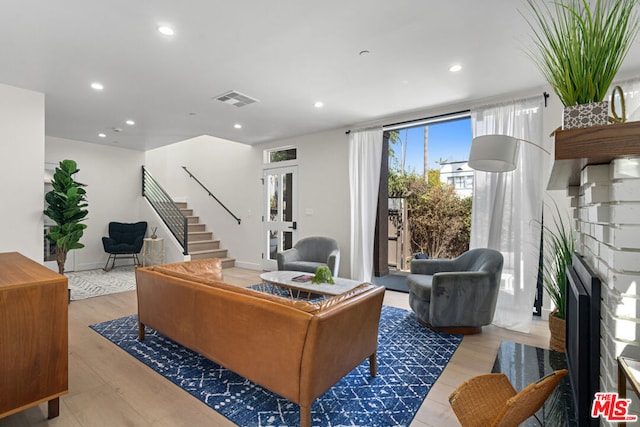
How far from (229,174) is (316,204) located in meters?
2.67

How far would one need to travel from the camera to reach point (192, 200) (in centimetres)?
817

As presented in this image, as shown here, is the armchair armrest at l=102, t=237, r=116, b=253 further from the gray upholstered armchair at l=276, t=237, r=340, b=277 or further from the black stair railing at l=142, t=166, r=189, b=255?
the gray upholstered armchair at l=276, t=237, r=340, b=277

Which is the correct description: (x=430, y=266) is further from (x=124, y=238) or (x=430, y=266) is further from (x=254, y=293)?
(x=124, y=238)

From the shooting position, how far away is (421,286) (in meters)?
3.35

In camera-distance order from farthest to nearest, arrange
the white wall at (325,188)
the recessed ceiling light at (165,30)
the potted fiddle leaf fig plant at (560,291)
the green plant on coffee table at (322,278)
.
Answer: the white wall at (325,188), the green plant on coffee table at (322,278), the potted fiddle leaf fig plant at (560,291), the recessed ceiling light at (165,30)

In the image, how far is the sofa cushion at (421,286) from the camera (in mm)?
3298

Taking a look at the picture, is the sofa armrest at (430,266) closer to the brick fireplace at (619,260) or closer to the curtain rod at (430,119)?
the curtain rod at (430,119)

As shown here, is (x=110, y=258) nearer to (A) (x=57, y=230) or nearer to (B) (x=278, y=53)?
(A) (x=57, y=230)

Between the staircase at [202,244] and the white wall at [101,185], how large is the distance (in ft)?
3.56

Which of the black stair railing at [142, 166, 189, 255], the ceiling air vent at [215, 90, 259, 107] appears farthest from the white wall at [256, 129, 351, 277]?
the black stair railing at [142, 166, 189, 255]

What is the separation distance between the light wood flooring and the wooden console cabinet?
0.63ft

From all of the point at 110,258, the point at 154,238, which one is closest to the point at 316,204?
the point at 154,238

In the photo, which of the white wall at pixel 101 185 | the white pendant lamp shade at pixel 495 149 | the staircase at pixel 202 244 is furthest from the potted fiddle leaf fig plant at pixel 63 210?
the white pendant lamp shade at pixel 495 149

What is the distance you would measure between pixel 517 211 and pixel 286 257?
10.9ft
